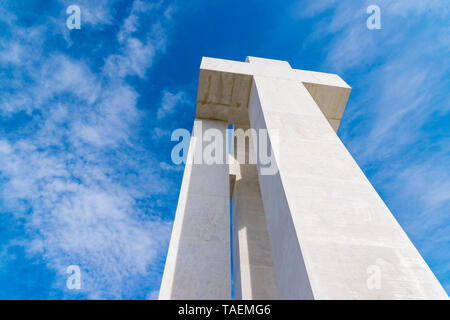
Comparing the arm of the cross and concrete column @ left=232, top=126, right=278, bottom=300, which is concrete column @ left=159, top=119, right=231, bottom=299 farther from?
the arm of the cross

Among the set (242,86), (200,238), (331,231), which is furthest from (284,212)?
(242,86)

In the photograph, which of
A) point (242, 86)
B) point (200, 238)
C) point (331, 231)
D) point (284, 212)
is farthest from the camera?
point (242, 86)

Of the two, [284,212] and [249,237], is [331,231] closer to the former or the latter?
[284,212]

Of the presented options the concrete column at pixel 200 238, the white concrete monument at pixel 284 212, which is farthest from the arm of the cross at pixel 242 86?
the concrete column at pixel 200 238

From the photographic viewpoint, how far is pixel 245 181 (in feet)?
36.7

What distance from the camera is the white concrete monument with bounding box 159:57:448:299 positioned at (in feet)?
13.0

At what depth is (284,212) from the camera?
195 inches

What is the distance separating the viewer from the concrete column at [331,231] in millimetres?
3748

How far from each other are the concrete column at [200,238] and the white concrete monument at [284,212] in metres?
0.03

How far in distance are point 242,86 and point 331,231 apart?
683 centimetres

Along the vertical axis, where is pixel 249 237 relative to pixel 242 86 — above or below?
below
